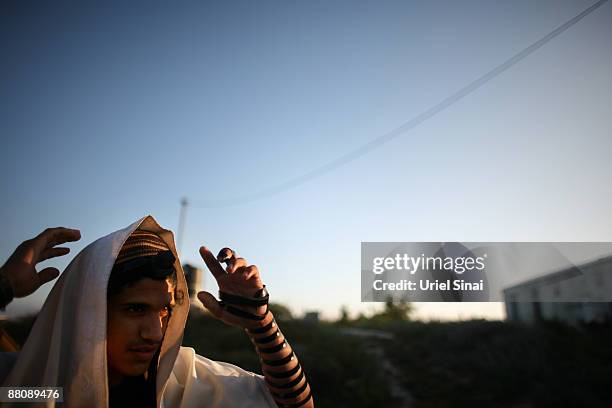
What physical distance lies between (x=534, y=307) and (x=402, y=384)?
939 centimetres

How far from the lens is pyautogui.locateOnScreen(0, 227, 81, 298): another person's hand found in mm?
1749

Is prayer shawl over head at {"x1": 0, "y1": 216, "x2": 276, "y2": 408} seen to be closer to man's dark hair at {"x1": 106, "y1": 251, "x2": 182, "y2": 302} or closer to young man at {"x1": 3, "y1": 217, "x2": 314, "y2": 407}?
young man at {"x1": 3, "y1": 217, "x2": 314, "y2": 407}

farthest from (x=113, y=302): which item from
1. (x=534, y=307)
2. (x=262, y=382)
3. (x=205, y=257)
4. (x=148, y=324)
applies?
(x=534, y=307)

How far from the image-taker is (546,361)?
42.4 ft

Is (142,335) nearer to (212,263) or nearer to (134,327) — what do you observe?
(134,327)

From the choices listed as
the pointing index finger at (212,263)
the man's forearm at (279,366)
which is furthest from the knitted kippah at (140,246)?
the man's forearm at (279,366)

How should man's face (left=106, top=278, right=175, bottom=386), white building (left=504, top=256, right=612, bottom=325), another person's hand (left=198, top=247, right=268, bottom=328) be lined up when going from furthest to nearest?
white building (left=504, top=256, right=612, bottom=325) < another person's hand (left=198, top=247, right=268, bottom=328) < man's face (left=106, top=278, right=175, bottom=386)

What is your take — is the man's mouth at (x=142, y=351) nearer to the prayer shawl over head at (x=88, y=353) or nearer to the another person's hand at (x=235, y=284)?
the prayer shawl over head at (x=88, y=353)

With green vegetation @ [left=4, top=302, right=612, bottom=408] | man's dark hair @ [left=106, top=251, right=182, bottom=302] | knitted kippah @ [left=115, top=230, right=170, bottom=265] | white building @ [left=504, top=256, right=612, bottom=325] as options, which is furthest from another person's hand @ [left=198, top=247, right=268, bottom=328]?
white building @ [left=504, top=256, right=612, bottom=325]

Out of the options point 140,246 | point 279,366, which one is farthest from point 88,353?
point 279,366

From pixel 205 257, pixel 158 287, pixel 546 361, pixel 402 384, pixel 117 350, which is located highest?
pixel 205 257

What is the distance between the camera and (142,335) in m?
1.97

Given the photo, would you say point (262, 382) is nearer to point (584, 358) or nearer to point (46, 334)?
point (46, 334)

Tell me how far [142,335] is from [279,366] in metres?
0.69
